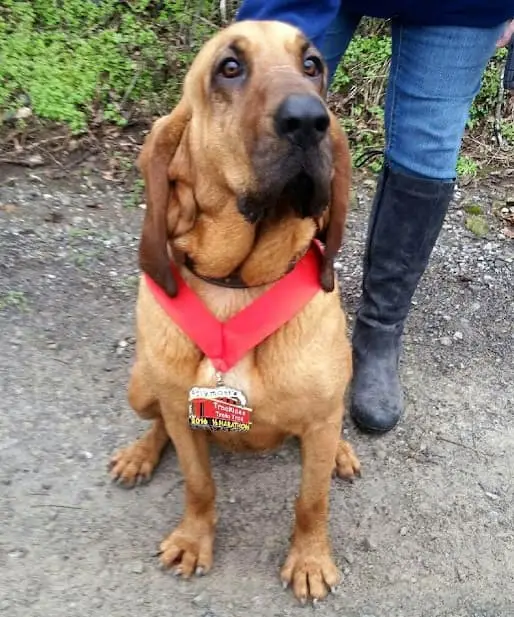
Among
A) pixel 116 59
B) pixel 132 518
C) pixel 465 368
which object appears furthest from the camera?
pixel 116 59

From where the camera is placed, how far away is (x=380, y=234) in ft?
10.9

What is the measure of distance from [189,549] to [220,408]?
0.65 meters

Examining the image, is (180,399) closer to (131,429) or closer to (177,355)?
(177,355)

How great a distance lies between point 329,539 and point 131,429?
35.7 inches

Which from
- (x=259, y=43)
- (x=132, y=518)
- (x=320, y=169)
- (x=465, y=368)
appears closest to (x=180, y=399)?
(x=132, y=518)

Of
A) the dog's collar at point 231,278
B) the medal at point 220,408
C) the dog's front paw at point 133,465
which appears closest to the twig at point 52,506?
the dog's front paw at point 133,465

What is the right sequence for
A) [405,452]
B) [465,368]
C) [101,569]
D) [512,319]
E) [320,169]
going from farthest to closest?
[512,319], [465,368], [405,452], [101,569], [320,169]

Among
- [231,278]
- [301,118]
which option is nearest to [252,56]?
[301,118]

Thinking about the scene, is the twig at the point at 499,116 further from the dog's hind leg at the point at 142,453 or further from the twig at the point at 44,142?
the dog's hind leg at the point at 142,453

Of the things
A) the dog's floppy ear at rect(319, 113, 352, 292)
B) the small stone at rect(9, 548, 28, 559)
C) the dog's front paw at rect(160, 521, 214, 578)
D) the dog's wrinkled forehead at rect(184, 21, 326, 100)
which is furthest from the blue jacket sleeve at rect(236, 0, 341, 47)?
the small stone at rect(9, 548, 28, 559)

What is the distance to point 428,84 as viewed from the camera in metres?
2.91

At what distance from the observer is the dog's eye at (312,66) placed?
7.36 feet

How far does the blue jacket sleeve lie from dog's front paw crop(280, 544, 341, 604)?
64.5 inches

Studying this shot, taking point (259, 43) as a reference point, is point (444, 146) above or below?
below
